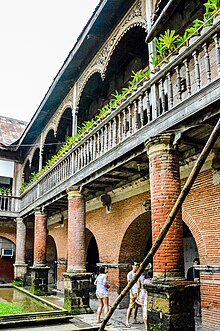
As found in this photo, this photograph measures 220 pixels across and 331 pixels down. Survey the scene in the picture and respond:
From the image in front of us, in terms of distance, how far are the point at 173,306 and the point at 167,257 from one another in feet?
2.61

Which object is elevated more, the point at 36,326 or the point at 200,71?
the point at 200,71

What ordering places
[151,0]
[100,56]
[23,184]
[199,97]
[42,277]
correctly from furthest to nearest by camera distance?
[23,184] < [42,277] < [100,56] < [151,0] < [199,97]

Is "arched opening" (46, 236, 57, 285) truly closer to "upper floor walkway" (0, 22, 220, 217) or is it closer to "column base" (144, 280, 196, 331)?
"upper floor walkway" (0, 22, 220, 217)

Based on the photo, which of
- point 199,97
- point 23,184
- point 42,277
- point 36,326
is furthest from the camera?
point 23,184

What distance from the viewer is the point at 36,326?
30.2ft

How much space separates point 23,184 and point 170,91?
1519 cm

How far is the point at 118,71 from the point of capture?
1319 centimetres

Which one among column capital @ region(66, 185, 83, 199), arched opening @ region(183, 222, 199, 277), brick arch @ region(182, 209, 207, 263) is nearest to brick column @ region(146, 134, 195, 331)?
brick arch @ region(182, 209, 207, 263)

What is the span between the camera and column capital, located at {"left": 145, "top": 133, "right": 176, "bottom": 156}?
265 inches

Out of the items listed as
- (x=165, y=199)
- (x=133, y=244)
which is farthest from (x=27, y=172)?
(x=165, y=199)

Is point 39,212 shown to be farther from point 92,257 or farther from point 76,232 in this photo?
point 76,232

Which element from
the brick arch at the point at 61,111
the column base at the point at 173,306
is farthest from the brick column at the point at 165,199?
the brick arch at the point at 61,111

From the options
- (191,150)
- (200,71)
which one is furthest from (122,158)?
(200,71)

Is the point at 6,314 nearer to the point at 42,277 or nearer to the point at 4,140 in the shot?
the point at 42,277
